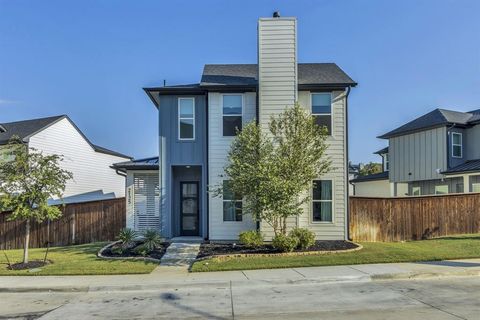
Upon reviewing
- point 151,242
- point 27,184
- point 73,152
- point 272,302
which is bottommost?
point 272,302

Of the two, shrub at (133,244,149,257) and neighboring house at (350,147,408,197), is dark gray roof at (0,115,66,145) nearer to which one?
shrub at (133,244,149,257)

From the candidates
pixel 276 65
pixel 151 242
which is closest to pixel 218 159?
pixel 151 242

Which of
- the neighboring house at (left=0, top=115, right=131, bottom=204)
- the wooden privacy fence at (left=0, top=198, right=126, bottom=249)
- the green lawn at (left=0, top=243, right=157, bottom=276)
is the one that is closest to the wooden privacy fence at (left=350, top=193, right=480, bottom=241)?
the green lawn at (left=0, top=243, right=157, bottom=276)

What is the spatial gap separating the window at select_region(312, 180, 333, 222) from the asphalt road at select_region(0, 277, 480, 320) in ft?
19.6

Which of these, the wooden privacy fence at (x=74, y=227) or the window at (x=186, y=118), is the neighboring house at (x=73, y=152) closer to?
the wooden privacy fence at (x=74, y=227)

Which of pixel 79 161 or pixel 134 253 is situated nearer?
pixel 134 253

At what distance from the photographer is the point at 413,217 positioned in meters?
17.4

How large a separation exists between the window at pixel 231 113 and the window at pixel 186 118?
53.6 inches

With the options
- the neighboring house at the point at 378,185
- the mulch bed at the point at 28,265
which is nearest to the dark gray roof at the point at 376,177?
the neighboring house at the point at 378,185

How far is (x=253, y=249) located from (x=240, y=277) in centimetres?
361

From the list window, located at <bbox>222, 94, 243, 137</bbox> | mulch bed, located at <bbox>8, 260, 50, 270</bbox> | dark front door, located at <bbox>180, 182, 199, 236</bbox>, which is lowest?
mulch bed, located at <bbox>8, 260, 50, 270</bbox>

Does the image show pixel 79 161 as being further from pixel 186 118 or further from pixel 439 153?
pixel 439 153

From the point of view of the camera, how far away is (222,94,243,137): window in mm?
16422

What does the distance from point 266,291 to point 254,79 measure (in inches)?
396
